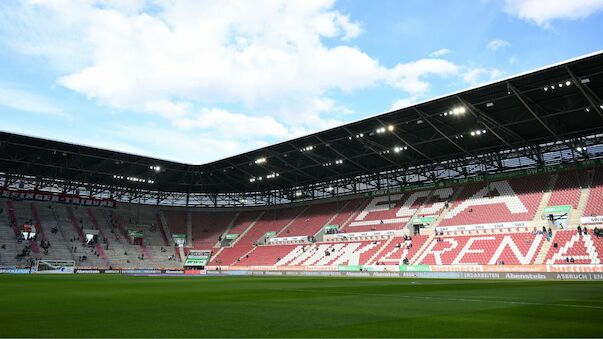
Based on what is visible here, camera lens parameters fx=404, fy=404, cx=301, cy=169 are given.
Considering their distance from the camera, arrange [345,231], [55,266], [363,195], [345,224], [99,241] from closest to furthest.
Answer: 1. [55,266]
2. [345,231]
3. [345,224]
4. [99,241]
5. [363,195]

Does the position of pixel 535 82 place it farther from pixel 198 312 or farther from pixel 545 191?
pixel 198 312

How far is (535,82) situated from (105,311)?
31.0 meters

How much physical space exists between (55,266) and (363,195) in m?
40.2

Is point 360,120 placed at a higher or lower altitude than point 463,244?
higher

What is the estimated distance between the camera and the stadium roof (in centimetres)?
3116

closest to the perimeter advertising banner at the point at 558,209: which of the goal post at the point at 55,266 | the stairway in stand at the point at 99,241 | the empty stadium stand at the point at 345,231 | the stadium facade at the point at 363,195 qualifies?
the stadium facade at the point at 363,195

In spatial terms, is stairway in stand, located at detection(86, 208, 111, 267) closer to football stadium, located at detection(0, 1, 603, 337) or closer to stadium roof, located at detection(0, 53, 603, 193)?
football stadium, located at detection(0, 1, 603, 337)

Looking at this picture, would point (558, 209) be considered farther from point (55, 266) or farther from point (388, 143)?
point (55, 266)

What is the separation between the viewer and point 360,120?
124 ft

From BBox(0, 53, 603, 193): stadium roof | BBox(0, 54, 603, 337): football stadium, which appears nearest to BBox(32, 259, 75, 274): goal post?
BBox(0, 54, 603, 337): football stadium

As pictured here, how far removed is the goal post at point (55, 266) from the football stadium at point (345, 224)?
0.19 m

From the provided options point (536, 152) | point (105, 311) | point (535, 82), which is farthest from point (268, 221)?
point (105, 311)

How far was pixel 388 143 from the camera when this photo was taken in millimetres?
44094

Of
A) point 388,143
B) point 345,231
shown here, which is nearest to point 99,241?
point 345,231
